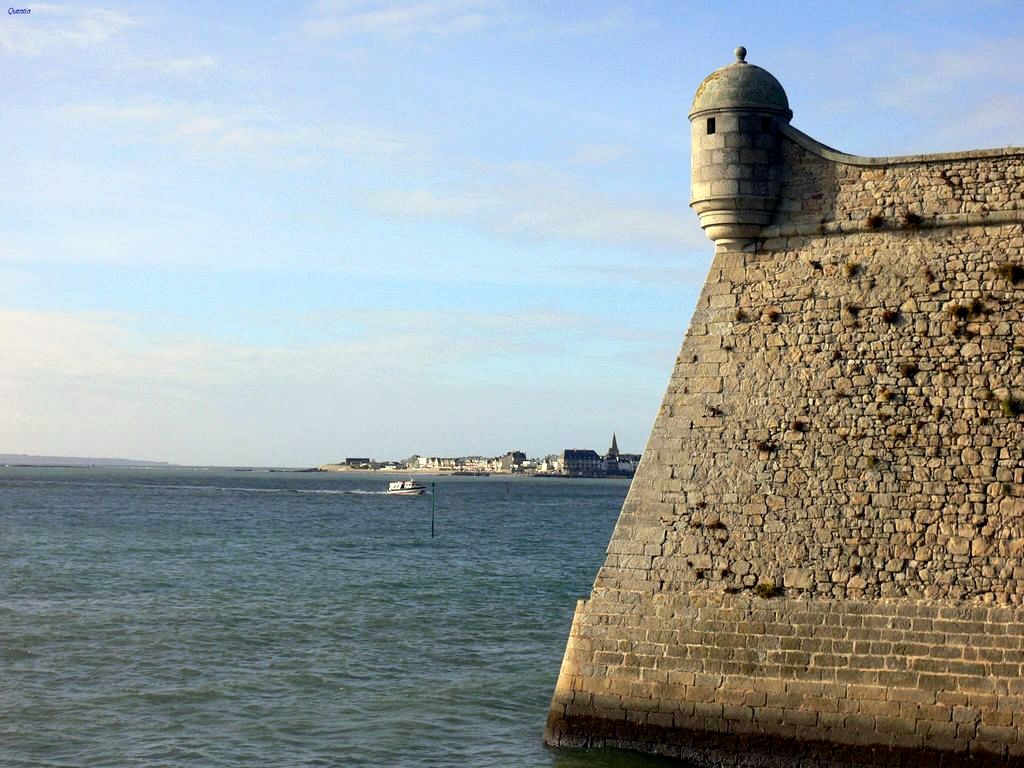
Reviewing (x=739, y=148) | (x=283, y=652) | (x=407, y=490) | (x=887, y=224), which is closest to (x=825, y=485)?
(x=887, y=224)

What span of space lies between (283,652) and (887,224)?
14274 mm

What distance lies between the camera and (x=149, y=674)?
20844 millimetres

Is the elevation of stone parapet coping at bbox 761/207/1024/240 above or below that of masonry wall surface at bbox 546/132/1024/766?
above

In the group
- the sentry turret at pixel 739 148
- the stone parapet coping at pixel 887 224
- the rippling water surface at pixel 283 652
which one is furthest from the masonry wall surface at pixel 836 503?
the rippling water surface at pixel 283 652

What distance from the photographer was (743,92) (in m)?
14.8

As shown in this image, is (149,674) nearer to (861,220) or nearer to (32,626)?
(32,626)

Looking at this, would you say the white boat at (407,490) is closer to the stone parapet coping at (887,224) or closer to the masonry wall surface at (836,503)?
the masonry wall surface at (836,503)

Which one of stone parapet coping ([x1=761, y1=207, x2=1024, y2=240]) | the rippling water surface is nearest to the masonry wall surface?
stone parapet coping ([x1=761, y1=207, x2=1024, y2=240])

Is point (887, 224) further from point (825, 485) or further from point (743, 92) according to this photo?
point (825, 485)

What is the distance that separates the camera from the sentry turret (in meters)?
14.8

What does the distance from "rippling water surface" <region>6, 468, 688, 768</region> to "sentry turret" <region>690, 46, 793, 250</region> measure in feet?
21.9

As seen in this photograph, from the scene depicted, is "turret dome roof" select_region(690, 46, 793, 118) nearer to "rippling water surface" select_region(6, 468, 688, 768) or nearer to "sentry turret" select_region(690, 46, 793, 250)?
"sentry turret" select_region(690, 46, 793, 250)

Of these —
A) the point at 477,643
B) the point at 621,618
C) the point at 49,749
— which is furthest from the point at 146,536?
the point at 621,618

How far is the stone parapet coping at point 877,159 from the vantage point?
13.8m
